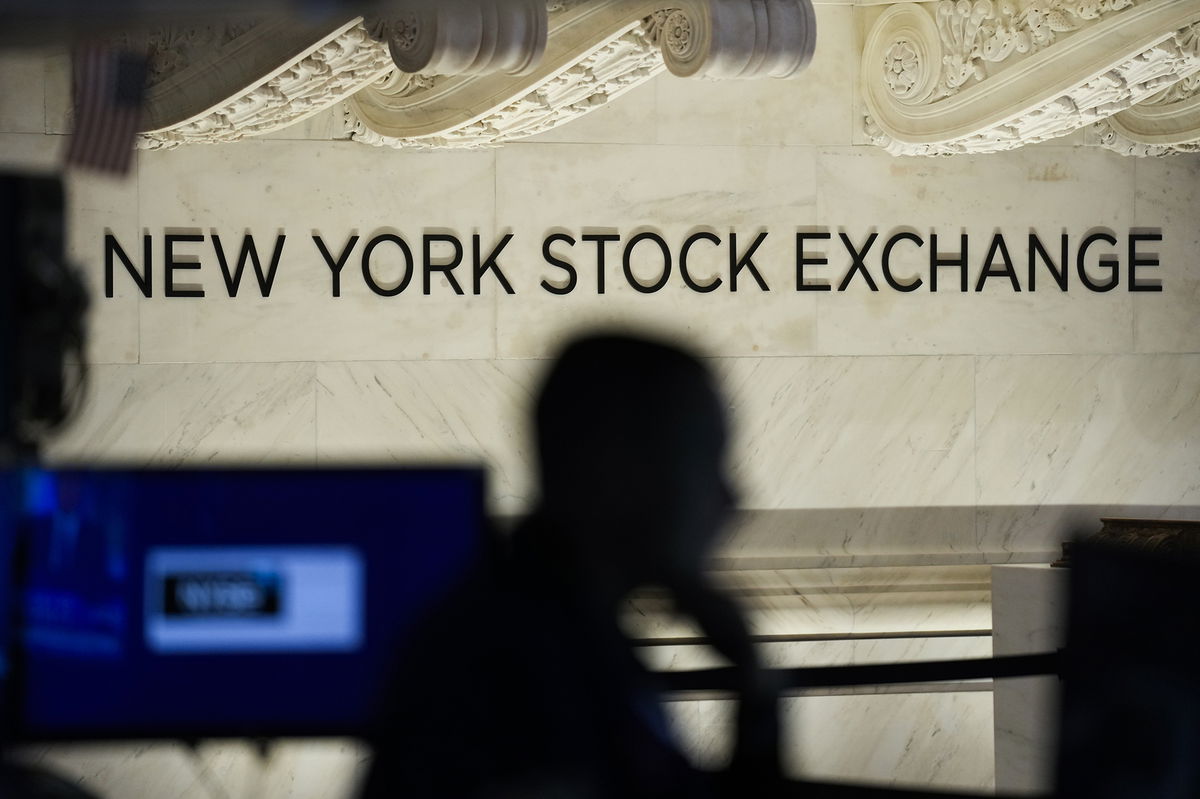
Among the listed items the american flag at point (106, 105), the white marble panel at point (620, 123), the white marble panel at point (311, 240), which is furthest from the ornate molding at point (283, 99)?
the american flag at point (106, 105)

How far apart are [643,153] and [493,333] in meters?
1.17

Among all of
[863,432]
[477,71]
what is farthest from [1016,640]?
[477,71]

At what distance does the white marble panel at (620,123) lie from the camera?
6438 millimetres

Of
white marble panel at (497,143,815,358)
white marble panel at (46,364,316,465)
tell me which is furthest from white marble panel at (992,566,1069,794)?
white marble panel at (46,364,316,465)

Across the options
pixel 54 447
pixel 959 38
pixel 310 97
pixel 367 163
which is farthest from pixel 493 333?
pixel 54 447

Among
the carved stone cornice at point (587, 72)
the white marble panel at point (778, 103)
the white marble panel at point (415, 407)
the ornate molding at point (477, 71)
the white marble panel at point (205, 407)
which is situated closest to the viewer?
the ornate molding at point (477, 71)

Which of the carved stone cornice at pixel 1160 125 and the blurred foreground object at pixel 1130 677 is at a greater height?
the carved stone cornice at pixel 1160 125

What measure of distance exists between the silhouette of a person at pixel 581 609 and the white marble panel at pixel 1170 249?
261 inches

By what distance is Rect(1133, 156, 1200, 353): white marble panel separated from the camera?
22.9ft

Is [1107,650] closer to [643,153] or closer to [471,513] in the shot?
[471,513]

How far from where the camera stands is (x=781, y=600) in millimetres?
6465

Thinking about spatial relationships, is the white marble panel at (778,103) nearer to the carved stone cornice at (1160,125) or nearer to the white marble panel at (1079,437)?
the carved stone cornice at (1160,125)

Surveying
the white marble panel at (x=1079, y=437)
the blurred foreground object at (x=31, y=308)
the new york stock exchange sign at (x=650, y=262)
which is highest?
the new york stock exchange sign at (x=650, y=262)

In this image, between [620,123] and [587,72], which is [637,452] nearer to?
[587,72]
